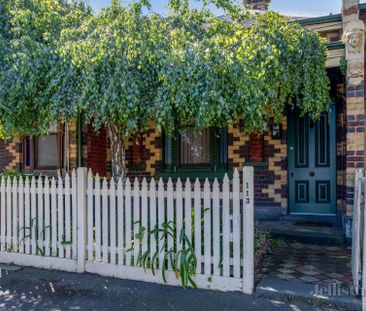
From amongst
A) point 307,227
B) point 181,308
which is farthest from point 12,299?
point 307,227

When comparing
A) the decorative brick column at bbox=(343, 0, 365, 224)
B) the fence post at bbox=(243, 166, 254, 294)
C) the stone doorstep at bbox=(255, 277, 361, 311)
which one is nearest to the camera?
the stone doorstep at bbox=(255, 277, 361, 311)

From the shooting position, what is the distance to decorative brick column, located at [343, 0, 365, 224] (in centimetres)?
552

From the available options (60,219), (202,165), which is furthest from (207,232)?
(202,165)

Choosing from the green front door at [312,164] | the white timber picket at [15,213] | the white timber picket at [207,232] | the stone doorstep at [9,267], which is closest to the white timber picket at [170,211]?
the white timber picket at [207,232]

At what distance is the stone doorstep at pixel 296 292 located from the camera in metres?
3.71

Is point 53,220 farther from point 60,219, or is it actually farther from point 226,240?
point 226,240

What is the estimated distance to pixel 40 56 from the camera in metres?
4.74

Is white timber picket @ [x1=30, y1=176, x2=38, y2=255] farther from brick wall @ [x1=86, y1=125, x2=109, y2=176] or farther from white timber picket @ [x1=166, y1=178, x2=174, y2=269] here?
brick wall @ [x1=86, y1=125, x2=109, y2=176]

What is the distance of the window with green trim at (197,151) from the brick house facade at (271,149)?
0.04 metres

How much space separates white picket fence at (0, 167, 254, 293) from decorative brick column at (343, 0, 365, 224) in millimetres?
2114

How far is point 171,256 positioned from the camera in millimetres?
4371

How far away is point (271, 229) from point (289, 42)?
3402 mm

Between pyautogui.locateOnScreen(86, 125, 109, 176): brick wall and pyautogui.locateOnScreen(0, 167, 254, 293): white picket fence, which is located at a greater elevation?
pyautogui.locateOnScreen(86, 125, 109, 176): brick wall

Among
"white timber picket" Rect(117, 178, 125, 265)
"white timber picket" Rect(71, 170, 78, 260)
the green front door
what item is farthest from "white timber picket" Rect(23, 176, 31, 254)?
the green front door
